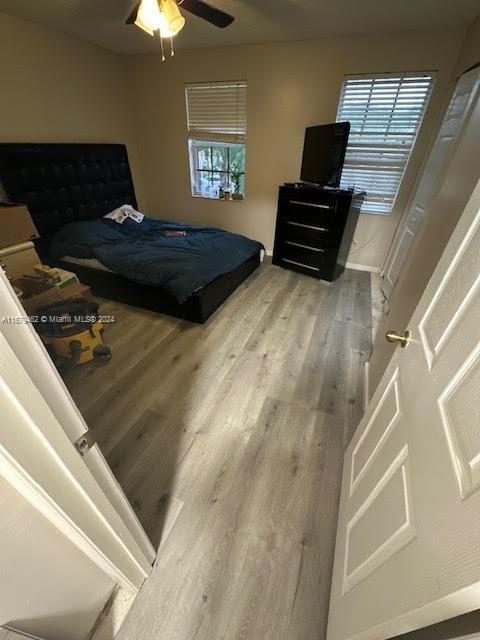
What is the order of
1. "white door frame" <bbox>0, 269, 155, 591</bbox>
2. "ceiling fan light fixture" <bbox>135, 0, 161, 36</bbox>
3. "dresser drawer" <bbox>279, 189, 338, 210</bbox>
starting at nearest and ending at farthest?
"white door frame" <bbox>0, 269, 155, 591</bbox>
"ceiling fan light fixture" <bbox>135, 0, 161, 36</bbox>
"dresser drawer" <bbox>279, 189, 338, 210</bbox>

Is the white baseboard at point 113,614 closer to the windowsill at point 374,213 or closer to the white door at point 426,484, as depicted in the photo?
the white door at point 426,484

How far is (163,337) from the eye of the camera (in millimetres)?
2299

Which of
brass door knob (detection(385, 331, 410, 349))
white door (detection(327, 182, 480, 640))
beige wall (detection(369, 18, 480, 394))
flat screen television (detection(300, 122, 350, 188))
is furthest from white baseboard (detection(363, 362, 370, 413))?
flat screen television (detection(300, 122, 350, 188))

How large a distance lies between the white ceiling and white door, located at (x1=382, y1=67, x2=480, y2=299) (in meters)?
0.57

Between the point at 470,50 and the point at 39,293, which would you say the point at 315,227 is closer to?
the point at 470,50

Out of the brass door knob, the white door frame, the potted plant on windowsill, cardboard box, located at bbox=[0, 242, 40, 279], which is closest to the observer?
the white door frame

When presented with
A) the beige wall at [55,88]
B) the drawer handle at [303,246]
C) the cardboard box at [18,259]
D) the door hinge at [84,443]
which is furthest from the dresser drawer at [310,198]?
the door hinge at [84,443]

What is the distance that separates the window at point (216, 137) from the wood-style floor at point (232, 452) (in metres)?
2.31

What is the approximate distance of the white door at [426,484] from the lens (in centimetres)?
41

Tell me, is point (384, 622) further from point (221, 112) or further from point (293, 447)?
point (221, 112)

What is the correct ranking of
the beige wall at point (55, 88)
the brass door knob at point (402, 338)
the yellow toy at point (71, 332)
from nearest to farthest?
the brass door knob at point (402, 338) < the yellow toy at point (71, 332) < the beige wall at point (55, 88)

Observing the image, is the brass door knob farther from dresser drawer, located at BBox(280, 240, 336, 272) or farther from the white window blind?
the white window blind

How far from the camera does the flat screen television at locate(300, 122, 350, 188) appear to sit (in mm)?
2602

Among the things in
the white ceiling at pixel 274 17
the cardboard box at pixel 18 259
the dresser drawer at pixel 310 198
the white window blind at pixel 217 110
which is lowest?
the cardboard box at pixel 18 259
